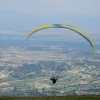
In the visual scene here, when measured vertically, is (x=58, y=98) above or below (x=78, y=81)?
above

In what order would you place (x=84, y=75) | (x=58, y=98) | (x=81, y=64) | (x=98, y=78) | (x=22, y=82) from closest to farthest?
(x=58, y=98) < (x=22, y=82) < (x=98, y=78) < (x=84, y=75) < (x=81, y=64)

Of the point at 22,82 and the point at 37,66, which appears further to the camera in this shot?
the point at 37,66

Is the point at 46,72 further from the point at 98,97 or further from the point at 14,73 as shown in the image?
the point at 98,97

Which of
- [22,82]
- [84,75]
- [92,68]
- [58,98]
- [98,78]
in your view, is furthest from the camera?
[92,68]

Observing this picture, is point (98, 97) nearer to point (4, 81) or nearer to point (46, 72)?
point (4, 81)

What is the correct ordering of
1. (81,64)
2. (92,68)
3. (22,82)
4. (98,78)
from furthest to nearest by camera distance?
(81,64) < (92,68) < (98,78) < (22,82)

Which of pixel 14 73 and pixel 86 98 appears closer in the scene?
pixel 86 98

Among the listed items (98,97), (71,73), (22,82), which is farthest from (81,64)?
(98,97)

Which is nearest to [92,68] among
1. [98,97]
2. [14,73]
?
[14,73]

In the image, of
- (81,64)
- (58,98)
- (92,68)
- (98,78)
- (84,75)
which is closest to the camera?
(58,98)
